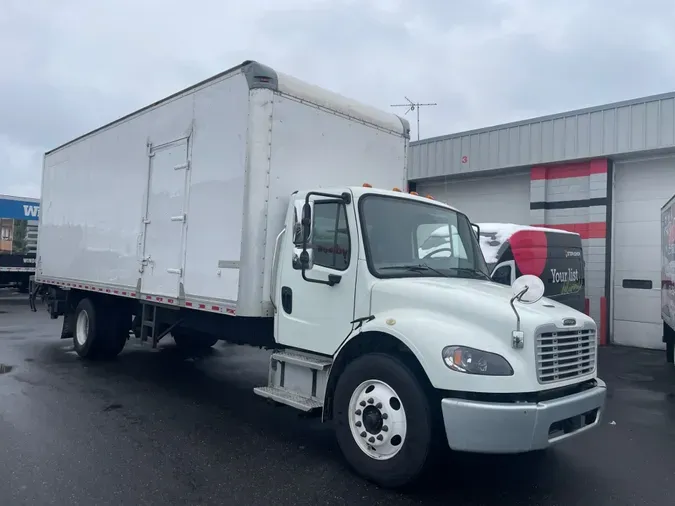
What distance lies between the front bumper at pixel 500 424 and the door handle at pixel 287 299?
1966mm

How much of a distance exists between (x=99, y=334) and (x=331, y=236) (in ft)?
18.9

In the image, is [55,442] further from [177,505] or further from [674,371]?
[674,371]

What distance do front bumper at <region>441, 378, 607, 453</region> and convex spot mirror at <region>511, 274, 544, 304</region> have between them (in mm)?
750

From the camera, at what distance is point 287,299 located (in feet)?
18.0

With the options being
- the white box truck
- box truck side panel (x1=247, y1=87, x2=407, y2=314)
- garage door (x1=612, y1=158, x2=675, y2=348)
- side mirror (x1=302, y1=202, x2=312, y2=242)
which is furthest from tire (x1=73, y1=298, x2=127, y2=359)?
garage door (x1=612, y1=158, x2=675, y2=348)

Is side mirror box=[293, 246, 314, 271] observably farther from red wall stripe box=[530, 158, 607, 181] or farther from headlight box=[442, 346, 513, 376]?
red wall stripe box=[530, 158, 607, 181]


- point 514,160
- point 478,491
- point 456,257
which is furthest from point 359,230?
Result: point 514,160

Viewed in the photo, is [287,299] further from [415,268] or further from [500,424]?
[500,424]

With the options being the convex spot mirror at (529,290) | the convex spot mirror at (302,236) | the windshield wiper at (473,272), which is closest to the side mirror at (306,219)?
the convex spot mirror at (302,236)

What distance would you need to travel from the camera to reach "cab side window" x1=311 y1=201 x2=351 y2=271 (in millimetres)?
4988

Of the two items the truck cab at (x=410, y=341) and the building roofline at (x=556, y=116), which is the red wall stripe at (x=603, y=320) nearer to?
the building roofline at (x=556, y=116)

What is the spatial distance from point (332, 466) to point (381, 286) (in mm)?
1631

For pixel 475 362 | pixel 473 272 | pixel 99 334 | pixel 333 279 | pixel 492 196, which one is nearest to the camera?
pixel 475 362

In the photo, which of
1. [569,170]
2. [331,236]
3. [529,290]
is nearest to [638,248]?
[569,170]
